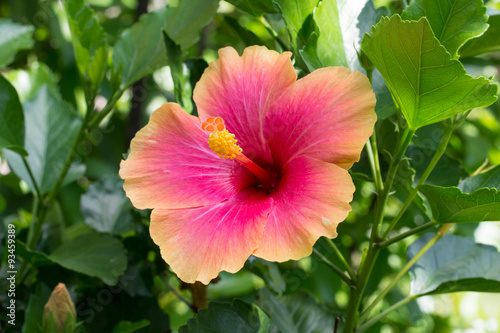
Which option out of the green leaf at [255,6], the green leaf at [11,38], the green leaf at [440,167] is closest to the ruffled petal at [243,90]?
the green leaf at [255,6]

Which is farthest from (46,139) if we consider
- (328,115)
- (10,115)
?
(328,115)

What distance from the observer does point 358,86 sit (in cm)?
68

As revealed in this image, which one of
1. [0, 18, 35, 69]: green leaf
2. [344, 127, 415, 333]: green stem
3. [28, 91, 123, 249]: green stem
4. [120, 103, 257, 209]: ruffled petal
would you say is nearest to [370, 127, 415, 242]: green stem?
[344, 127, 415, 333]: green stem

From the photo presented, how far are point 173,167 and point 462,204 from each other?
0.42 meters

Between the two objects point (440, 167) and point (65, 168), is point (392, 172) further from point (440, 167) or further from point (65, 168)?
point (65, 168)

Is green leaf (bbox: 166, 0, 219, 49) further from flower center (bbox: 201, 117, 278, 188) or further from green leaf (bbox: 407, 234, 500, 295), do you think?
green leaf (bbox: 407, 234, 500, 295)

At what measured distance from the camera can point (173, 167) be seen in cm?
76

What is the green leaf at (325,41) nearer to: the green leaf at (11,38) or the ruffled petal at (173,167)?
the ruffled petal at (173,167)

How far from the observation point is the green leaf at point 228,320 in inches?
31.2

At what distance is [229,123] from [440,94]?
328 mm

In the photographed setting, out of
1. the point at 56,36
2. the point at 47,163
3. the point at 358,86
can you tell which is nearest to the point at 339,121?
the point at 358,86

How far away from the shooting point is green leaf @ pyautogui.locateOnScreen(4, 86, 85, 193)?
1.19m

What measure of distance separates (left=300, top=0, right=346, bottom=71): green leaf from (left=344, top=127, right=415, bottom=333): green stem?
160 mm

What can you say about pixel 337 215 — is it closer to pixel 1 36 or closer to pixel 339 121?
pixel 339 121
